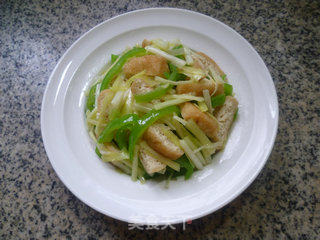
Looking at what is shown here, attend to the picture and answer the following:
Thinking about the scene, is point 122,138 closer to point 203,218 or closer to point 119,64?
point 119,64

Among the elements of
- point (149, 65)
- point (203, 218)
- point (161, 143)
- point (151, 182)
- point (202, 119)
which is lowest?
point (203, 218)

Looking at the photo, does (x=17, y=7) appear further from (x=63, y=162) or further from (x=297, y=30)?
(x=297, y=30)

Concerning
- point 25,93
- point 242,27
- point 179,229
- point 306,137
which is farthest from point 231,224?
point 25,93

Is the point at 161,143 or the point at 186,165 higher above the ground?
the point at 161,143

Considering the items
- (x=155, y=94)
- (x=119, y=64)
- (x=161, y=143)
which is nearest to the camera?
(x=161, y=143)

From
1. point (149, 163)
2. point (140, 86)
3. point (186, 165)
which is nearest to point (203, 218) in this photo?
point (186, 165)

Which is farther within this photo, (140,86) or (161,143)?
(140,86)

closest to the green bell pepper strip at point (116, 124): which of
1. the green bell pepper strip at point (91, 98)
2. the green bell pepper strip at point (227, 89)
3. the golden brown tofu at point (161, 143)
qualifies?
the golden brown tofu at point (161, 143)

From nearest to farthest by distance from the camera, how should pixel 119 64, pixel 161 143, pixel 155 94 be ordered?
1. pixel 161 143
2. pixel 155 94
3. pixel 119 64
